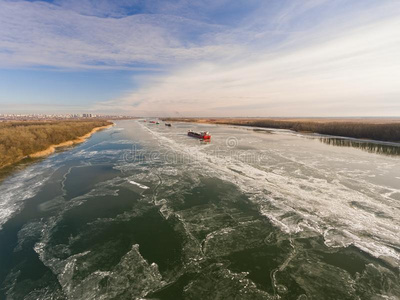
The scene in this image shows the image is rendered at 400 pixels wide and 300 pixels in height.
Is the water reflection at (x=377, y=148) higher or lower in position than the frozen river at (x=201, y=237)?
higher

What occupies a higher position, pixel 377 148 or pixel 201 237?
pixel 377 148

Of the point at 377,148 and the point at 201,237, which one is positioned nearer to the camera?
the point at 201,237

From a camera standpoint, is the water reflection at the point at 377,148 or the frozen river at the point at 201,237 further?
the water reflection at the point at 377,148

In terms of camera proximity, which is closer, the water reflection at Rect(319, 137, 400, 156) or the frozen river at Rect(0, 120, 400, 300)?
the frozen river at Rect(0, 120, 400, 300)

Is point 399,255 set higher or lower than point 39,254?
higher

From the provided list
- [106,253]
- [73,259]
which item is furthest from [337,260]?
[73,259]

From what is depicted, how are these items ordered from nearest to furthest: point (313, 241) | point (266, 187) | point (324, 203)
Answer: point (313, 241) → point (324, 203) → point (266, 187)

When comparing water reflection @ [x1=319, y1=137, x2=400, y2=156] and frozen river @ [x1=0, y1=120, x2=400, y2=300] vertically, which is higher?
water reflection @ [x1=319, y1=137, x2=400, y2=156]

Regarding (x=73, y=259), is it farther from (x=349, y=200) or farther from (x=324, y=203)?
(x=349, y=200)

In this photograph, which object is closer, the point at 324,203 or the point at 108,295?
the point at 108,295

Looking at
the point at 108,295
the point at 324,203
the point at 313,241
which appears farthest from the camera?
the point at 324,203
